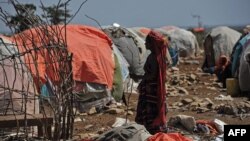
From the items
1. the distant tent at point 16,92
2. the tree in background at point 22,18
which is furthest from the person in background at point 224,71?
the tree in background at point 22,18

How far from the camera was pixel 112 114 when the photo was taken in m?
7.91

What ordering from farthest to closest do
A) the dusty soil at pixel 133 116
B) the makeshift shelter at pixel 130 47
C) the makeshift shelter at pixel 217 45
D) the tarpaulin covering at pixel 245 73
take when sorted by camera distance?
1. the makeshift shelter at pixel 217 45
2. the makeshift shelter at pixel 130 47
3. the tarpaulin covering at pixel 245 73
4. the dusty soil at pixel 133 116

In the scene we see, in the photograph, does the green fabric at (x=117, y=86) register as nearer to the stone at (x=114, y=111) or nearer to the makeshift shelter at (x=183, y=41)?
the stone at (x=114, y=111)

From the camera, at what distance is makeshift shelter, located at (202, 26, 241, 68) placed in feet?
48.5

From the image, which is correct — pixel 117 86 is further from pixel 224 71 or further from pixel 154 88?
pixel 224 71

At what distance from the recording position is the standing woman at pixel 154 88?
19.0ft

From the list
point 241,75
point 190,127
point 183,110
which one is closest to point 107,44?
point 183,110

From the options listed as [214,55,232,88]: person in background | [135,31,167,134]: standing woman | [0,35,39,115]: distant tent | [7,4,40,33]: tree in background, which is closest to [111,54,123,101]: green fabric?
[0,35,39,115]: distant tent

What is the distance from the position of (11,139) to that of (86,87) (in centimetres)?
330

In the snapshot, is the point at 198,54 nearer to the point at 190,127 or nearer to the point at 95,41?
the point at 95,41

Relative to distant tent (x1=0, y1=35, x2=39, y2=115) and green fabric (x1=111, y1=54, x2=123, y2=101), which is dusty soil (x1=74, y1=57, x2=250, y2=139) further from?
distant tent (x1=0, y1=35, x2=39, y2=115)

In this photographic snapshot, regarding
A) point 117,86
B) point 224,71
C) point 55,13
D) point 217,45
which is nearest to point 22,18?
point 55,13

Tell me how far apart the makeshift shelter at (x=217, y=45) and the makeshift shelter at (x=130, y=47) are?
375 centimetres

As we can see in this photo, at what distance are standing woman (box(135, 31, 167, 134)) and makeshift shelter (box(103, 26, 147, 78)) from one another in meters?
4.44
